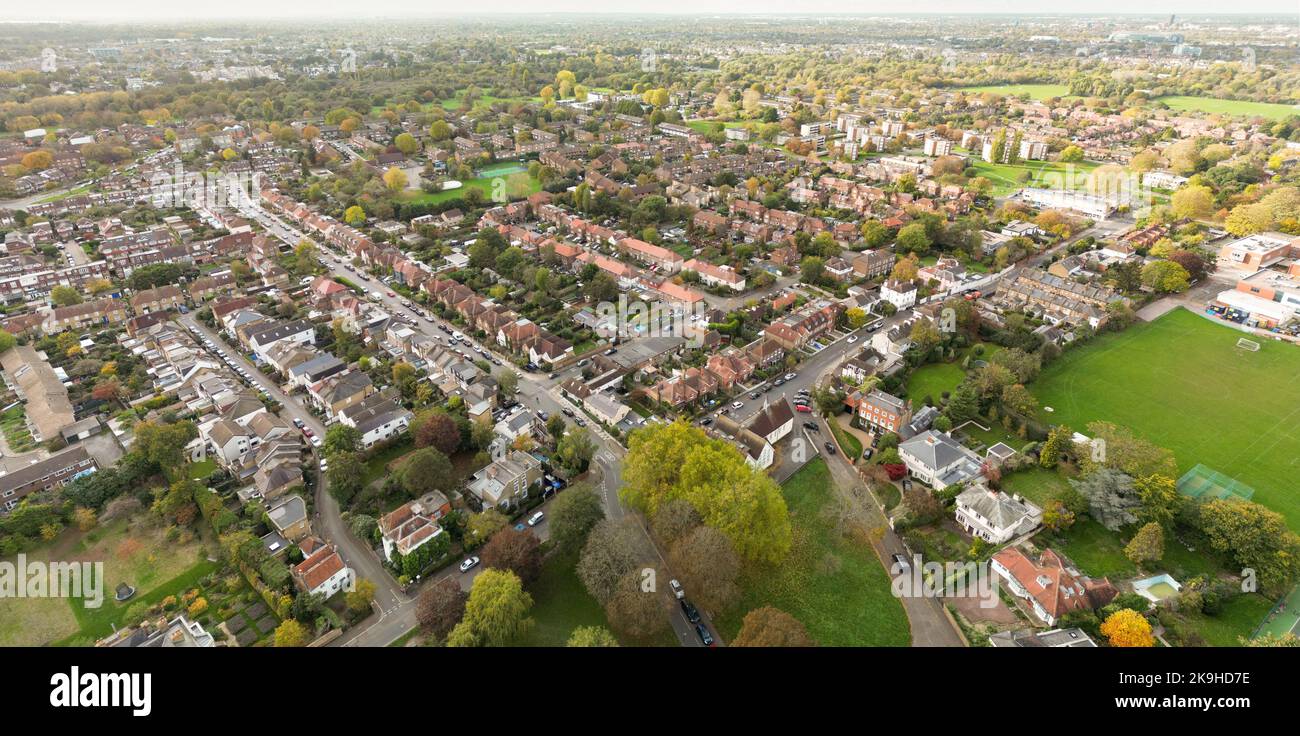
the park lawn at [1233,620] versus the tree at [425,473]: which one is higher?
the tree at [425,473]

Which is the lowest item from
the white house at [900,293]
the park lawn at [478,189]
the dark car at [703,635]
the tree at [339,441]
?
the dark car at [703,635]

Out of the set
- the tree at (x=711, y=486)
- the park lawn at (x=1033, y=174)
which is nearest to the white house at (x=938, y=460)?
the tree at (x=711, y=486)

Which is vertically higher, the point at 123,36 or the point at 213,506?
the point at 123,36

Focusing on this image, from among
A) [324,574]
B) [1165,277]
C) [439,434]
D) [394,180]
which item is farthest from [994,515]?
[394,180]

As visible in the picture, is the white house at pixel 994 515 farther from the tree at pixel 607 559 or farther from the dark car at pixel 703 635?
the tree at pixel 607 559

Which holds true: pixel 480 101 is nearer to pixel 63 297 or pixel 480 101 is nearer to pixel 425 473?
pixel 63 297

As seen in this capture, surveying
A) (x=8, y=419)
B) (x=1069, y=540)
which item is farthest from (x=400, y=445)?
(x=1069, y=540)

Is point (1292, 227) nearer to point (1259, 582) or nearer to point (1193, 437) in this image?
point (1193, 437)
